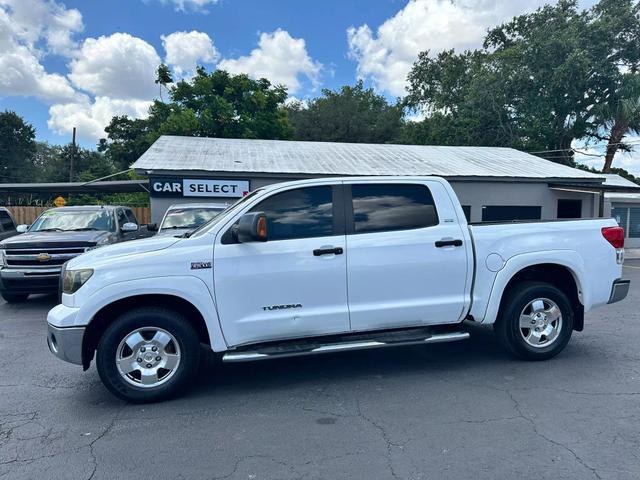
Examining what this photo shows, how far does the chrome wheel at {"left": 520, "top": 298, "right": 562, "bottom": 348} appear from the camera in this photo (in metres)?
5.05

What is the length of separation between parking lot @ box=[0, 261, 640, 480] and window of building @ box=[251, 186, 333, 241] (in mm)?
1508

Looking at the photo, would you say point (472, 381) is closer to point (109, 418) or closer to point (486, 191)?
point (109, 418)

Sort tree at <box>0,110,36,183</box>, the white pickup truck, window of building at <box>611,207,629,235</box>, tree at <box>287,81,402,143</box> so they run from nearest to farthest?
the white pickup truck, window of building at <box>611,207,629,235</box>, tree at <box>287,81,402,143</box>, tree at <box>0,110,36,183</box>

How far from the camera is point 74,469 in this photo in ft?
10.3

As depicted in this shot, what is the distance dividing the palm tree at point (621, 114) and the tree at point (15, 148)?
54.4 meters

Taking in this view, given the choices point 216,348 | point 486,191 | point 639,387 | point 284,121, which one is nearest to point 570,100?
point 486,191

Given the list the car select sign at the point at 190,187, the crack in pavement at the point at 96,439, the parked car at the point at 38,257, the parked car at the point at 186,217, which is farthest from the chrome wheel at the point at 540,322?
the car select sign at the point at 190,187

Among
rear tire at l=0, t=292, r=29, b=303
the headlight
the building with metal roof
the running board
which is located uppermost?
the building with metal roof

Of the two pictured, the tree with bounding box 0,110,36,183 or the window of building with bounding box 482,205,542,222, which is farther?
the tree with bounding box 0,110,36,183

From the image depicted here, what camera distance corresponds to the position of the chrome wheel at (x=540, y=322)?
199 inches

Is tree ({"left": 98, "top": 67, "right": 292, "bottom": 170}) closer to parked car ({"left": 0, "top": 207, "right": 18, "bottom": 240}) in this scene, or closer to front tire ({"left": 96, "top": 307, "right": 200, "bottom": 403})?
parked car ({"left": 0, "top": 207, "right": 18, "bottom": 240})

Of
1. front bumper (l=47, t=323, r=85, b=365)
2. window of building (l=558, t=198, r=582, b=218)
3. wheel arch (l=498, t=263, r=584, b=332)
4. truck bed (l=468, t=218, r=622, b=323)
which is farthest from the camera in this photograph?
window of building (l=558, t=198, r=582, b=218)

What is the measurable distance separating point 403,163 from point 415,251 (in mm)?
13910

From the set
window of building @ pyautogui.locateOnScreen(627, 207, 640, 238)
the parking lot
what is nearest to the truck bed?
the parking lot
